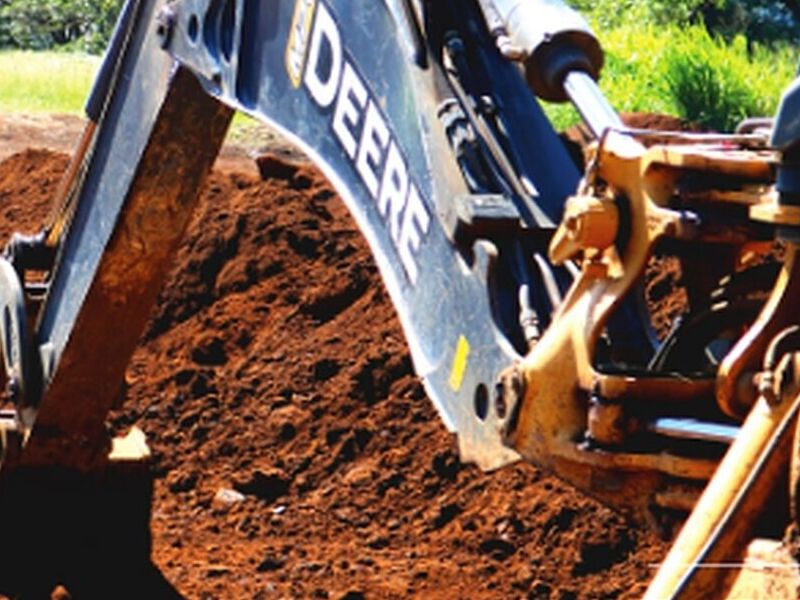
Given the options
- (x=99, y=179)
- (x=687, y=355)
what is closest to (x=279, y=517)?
(x=99, y=179)

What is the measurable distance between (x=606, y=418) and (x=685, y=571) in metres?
0.58

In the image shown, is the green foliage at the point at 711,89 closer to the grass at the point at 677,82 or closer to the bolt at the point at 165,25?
the grass at the point at 677,82

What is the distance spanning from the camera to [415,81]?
202 inches

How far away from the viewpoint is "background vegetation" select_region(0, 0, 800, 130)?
14.5 meters

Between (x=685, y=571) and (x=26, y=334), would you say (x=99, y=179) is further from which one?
(x=685, y=571)

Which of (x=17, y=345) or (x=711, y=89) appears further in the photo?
(x=711, y=89)

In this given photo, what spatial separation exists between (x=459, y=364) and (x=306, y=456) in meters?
5.08

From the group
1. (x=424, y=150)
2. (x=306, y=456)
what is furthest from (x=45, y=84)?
(x=424, y=150)

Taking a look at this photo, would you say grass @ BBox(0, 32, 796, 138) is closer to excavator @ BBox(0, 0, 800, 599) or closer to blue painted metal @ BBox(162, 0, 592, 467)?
excavator @ BBox(0, 0, 800, 599)

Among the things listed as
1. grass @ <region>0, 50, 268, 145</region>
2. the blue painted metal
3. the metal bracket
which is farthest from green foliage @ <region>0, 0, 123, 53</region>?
the blue painted metal

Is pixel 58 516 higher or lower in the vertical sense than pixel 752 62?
higher

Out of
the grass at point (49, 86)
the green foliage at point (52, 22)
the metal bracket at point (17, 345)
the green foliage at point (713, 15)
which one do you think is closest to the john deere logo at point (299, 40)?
the metal bracket at point (17, 345)

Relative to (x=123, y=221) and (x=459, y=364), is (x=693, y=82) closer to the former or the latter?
(x=123, y=221)

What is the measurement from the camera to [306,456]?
985 cm
